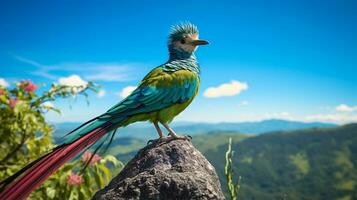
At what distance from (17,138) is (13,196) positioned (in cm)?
569

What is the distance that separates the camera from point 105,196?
4477 mm

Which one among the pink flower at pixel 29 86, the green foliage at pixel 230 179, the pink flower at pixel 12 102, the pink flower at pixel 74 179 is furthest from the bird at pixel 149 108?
the pink flower at pixel 29 86

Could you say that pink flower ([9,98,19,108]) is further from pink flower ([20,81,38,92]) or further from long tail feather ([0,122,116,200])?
long tail feather ([0,122,116,200])

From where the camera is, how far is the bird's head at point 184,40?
7.36 meters

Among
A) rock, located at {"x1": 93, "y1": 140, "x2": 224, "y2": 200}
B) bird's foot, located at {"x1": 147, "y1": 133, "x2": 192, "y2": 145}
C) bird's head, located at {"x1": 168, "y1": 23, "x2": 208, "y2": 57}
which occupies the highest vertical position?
bird's head, located at {"x1": 168, "y1": 23, "x2": 208, "y2": 57}

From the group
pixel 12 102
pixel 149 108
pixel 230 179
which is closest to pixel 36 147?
pixel 12 102

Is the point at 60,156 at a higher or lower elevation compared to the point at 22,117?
lower

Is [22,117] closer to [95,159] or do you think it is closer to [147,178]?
[95,159]

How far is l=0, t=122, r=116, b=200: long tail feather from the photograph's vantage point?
125 inches

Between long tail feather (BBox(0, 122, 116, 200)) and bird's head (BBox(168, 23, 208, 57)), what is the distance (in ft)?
10.9

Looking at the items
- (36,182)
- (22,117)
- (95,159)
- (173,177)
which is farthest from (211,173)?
(22,117)

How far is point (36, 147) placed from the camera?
825 cm

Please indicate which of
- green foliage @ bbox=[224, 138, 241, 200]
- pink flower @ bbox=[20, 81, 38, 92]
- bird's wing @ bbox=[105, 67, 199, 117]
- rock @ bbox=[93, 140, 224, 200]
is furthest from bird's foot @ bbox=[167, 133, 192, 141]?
pink flower @ bbox=[20, 81, 38, 92]

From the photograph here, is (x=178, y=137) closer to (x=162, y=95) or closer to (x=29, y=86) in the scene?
(x=162, y=95)
